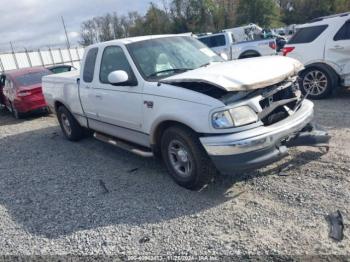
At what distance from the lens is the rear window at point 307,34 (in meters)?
8.34

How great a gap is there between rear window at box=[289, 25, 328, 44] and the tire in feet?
2.54

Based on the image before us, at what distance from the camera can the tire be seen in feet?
26.3

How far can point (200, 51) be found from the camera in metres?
5.35

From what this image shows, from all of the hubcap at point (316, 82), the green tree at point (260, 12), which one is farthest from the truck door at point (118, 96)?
the green tree at point (260, 12)

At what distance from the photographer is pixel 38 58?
39.4 meters

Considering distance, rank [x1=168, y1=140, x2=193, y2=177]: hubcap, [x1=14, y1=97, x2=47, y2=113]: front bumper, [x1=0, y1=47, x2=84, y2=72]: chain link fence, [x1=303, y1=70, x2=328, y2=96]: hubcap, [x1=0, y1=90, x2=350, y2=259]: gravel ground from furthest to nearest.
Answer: [x1=0, y1=47, x2=84, y2=72]: chain link fence → [x1=14, y1=97, x2=47, y2=113]: front bumper → [x1=303, y1=70, x2=328, y2=96]: hubcap → [x1=168, y1=140, x2=193, y2=177]: hubcap → [x1=0, y1=90, x2=350, y2=259]: gravel ground

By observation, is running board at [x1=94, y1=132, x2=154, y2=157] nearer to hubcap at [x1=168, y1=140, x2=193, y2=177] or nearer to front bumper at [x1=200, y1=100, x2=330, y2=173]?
hubcap at [x1=168, y1=140, x2=193, y2=177]

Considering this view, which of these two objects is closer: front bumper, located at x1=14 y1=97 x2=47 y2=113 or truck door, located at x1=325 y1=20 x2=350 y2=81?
truck door, located at x1=325 y1=20 x2=350 y2=81

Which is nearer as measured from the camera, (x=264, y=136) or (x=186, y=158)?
(x=264, y=136)

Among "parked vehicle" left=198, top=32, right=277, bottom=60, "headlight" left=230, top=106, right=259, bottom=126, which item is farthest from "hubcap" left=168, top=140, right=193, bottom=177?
"parked vehicle" left=198, top=32, right=277, bottom=60

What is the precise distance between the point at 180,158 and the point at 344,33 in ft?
19.1

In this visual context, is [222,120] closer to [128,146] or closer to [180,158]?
[180,158]

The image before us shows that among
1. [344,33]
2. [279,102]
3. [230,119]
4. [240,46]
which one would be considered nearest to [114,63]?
[230,119]

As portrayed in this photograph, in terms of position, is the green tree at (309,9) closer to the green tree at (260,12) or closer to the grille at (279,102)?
the green tree at (260,12)
